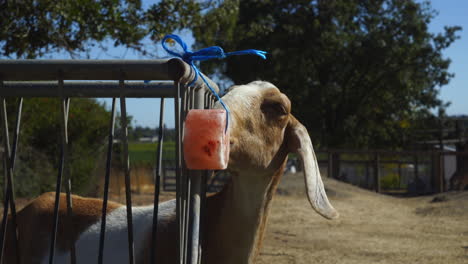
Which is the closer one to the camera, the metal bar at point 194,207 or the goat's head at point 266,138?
the metal bar at point 194,207

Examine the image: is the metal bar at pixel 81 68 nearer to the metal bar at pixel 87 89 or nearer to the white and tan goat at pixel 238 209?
the metal bar at pixel 87 89


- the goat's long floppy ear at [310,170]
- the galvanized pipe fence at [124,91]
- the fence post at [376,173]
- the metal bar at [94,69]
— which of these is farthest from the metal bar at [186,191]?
the fence post at [376,173]

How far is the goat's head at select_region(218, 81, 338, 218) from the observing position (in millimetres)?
2477

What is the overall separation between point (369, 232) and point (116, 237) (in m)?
7.28

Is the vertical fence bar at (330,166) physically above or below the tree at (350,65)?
below

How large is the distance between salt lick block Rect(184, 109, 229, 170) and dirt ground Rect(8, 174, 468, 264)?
16.2 feet

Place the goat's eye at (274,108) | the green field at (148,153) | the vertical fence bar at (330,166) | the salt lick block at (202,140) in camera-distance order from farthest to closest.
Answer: the green field at (148,153), the vertical fence bar at (330,166), the goat's eye at (274,108), the salt lick block at (202,140)

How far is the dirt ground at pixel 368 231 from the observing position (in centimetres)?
705

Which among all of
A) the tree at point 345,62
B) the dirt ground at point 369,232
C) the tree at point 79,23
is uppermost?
the tree at point 345,62

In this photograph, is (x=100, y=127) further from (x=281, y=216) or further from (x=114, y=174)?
(x=281, y=216)

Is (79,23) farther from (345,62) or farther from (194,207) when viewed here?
(345,62)

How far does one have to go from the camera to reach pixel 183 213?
6.61 feet

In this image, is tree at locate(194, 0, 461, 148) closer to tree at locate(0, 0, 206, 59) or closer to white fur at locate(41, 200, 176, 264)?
tree at locate(0, 0, 206, 59)

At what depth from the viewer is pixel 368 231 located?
30.8ft
